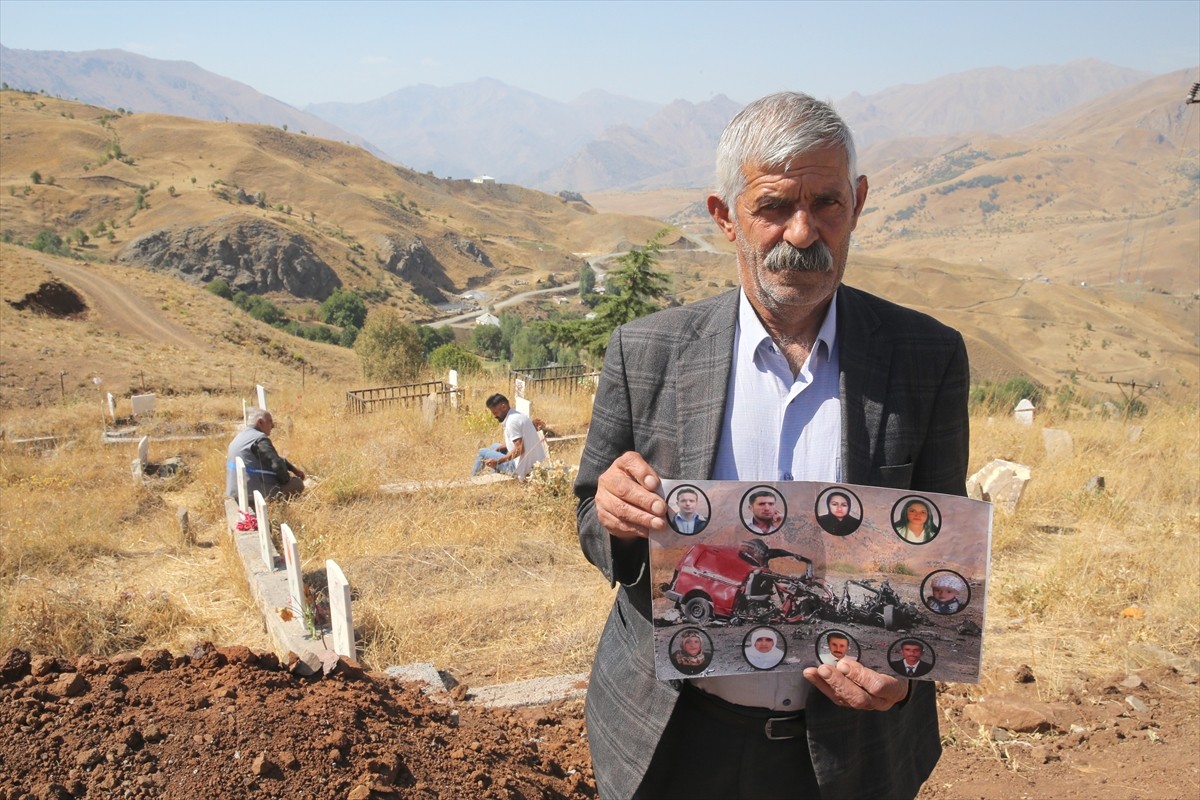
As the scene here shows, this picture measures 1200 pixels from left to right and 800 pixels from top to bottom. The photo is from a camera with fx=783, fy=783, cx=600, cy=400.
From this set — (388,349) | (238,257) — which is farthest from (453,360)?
(238,257)

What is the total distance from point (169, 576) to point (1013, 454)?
28.8ft

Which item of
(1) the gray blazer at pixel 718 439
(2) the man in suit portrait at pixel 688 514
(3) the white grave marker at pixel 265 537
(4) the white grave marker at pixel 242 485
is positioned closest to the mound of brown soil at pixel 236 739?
(1) the gray blazer at pixel 718 439

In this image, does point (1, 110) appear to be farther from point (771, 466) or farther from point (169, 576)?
point (771, 466)

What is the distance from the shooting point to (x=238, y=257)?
6850cm

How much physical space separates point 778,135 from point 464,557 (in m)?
5.48

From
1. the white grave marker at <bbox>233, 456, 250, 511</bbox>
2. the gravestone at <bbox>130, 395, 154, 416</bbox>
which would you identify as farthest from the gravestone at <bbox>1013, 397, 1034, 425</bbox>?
the gravestone at <bbox>130, 395, 154, 416</bbox>

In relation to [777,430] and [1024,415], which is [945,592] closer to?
[777,430]

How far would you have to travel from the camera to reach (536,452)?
8.95 meters

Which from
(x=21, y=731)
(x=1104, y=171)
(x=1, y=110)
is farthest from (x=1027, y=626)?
(x=1104, y=171)

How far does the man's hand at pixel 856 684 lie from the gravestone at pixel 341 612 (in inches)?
122

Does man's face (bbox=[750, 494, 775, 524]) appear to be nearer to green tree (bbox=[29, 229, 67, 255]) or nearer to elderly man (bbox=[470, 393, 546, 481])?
elderly man (bbox=[470, 393, 546, 481])

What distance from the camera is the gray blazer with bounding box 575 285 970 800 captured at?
1527mm

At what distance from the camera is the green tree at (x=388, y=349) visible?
20.5 metres

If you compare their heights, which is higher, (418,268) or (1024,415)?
(1024,415)
